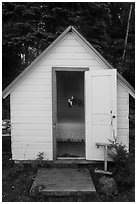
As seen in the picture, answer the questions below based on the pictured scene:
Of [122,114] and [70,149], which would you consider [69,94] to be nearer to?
[70,149]

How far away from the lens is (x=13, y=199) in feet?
15.9

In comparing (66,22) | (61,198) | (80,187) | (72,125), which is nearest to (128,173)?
(80,187)

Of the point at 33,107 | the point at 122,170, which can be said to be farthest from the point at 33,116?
the point at 122,170

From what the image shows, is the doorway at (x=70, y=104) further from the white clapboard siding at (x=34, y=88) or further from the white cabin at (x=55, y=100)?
the white clapboard siding at (x=34, y=88)

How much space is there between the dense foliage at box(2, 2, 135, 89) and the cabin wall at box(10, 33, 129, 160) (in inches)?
224

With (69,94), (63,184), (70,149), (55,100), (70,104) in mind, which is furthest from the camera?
(69,94)

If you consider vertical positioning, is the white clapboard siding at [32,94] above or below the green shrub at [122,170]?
above

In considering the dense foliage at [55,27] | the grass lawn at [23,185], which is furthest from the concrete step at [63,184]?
the dense foliage at [55,27]

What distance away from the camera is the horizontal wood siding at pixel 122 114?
20.9ft

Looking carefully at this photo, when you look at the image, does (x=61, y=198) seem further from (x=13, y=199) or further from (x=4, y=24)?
(x=4, y=24)

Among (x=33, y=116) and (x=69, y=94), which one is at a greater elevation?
(x=69, y=94)

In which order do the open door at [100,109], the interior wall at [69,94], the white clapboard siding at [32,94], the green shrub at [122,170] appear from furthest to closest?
the interior wall at [69,94]
the white clapboard siding at [32,94]
the open door at [100,109]
the green shrub at [122,170]

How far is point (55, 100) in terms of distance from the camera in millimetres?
6398

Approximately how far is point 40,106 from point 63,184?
7.44 ft
